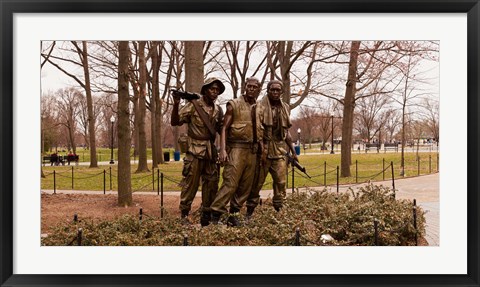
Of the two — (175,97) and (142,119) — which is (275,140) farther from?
(142,119)

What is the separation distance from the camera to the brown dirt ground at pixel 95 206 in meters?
8.41

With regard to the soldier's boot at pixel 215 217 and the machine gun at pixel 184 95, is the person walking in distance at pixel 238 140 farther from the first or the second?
the machine gun at pixel 184 95

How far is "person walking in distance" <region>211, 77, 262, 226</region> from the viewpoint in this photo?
6773 millimetres

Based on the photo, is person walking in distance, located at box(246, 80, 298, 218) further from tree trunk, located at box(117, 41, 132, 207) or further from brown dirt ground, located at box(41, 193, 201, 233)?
tree trunk, located at box(117, 41, 132, 207)

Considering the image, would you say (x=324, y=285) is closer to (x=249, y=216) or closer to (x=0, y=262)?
(x=249, y=216)

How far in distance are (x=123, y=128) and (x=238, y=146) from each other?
3850mm

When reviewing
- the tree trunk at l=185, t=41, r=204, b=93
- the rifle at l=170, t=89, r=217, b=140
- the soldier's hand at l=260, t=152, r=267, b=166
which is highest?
the tree trunk at l=185, t=41, r=204, b=93

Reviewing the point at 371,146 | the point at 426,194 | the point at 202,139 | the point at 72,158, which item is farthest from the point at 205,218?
the point at 72,158

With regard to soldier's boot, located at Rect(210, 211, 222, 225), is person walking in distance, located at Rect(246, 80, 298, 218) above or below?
above

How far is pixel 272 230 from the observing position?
6215mm

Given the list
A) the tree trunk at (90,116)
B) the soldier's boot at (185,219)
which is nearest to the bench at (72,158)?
the tree trunk at (90,116)

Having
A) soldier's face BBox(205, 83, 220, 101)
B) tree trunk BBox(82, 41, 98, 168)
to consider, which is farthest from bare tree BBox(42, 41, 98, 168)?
soldier's face BBox(205, 83, 220, 101)

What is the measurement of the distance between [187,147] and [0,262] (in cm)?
325
